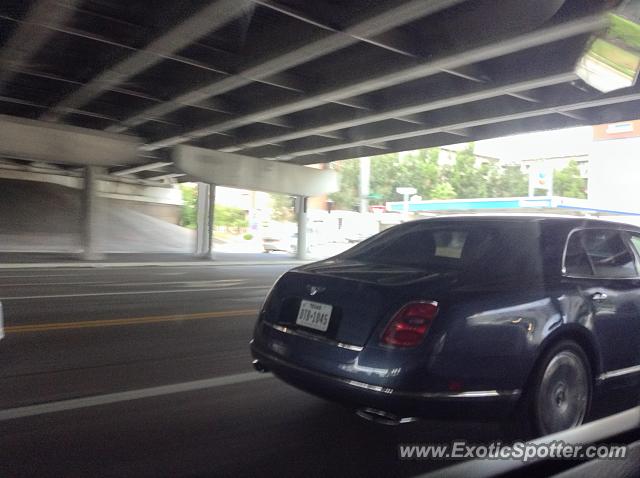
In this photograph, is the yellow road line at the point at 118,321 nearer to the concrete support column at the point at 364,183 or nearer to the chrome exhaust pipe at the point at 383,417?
the chrome exhaust pipe at the point at 383,417

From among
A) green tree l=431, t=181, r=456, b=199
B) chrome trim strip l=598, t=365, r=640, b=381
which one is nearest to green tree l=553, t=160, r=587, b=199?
green tree l=431, t=181, r=456, b=199

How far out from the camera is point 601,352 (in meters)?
4.45

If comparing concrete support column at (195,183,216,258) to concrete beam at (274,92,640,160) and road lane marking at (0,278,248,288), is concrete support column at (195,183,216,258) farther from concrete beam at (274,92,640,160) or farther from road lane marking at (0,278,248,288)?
road lane marking at (0,278,248,288)

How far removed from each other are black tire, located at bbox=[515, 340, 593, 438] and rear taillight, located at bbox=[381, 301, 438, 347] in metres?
0.89

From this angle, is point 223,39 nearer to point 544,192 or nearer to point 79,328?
point 79,328

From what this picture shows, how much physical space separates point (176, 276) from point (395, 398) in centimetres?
1549

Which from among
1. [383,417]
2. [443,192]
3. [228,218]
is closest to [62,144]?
[443,192]

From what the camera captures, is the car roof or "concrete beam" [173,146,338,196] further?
"concrete beam" [173,146,338,196]

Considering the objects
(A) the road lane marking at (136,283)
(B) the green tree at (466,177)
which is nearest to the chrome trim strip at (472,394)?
(A) the road lane marking at (136,283)

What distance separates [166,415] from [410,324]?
88.6 inches

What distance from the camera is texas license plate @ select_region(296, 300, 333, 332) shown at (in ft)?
13.6

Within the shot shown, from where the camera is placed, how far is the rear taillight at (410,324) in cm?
372

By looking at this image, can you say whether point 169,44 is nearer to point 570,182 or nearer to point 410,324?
point 410,324

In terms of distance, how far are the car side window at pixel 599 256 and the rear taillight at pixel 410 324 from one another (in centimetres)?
135
